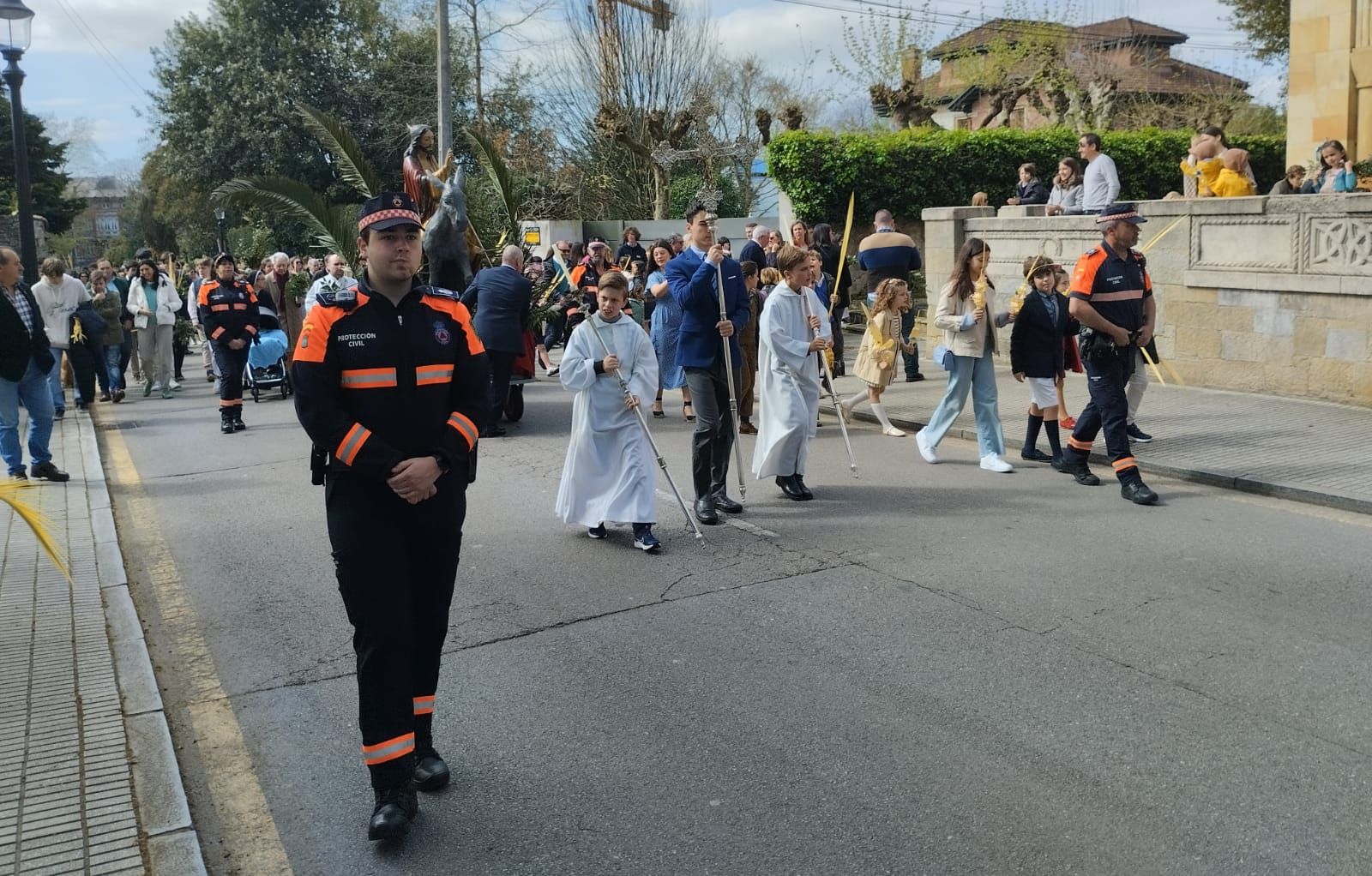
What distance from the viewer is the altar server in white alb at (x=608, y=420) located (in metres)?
7.58

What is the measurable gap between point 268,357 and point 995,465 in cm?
976

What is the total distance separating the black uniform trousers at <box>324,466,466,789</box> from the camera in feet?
12.9

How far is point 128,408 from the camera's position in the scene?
51.4 feet

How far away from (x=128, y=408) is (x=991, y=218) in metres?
11.3

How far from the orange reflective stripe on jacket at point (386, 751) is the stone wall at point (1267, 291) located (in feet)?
34.0

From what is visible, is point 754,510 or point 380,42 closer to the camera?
point 754,510

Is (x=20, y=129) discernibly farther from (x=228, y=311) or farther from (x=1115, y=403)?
(x=1115, y=403)

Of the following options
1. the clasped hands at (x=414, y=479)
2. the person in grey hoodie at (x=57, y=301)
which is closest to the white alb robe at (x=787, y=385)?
the clasped hands at (x=414, y=479)

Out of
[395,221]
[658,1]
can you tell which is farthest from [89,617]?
[658,1]

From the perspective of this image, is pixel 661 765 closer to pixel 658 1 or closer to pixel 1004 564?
pixel 1004 564

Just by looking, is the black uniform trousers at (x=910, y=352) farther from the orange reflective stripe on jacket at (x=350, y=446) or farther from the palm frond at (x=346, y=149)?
the orange reflective stripe on jacket at (x=350, y=446)

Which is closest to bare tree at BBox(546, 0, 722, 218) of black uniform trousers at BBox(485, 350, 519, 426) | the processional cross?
the processional cross

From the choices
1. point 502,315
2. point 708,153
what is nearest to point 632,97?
point 708,153

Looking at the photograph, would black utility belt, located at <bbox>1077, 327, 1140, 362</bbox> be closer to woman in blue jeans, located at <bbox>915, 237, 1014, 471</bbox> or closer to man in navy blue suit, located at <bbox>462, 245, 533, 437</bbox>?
woman in blue jeans, located at <bbox>915, 237, 1014, 471</bbox>
